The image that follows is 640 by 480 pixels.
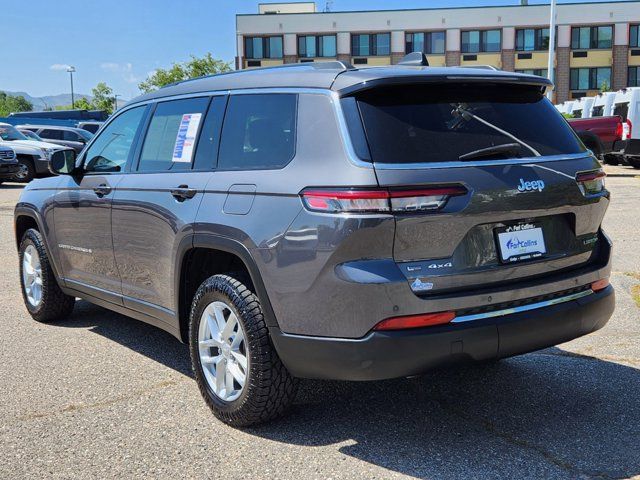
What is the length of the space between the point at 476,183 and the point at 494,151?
0.75ft

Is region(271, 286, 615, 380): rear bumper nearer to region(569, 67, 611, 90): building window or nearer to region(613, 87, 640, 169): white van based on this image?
region(613, 87, 640, 169): white van

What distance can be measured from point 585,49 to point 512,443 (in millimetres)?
59357

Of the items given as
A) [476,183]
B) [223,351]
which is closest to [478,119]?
[476,183]

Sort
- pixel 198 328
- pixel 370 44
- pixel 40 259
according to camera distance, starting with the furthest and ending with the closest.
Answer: pixel 370 44, pixel 40 259, pixel 198 328

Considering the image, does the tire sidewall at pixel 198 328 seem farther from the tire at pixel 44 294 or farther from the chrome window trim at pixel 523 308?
the tire at pixel 44 294

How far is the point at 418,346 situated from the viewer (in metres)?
3.19

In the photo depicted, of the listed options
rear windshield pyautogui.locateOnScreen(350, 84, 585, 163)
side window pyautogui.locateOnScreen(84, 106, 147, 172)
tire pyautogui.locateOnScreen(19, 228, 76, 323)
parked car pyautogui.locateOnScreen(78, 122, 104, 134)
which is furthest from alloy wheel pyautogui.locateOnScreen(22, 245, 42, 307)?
parked car pyautogui.locateOnScreen(78, 122, 104, 134)

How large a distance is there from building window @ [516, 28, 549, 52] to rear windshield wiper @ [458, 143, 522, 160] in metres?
57.5

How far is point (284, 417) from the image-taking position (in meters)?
3.92

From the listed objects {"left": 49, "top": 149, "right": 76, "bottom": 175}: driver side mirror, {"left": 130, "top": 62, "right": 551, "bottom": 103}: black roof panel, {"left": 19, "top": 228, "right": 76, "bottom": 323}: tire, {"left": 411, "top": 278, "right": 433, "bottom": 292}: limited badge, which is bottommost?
Result: {"left": 19, "top": 228, "right": 76, "bottom": 323}: tire

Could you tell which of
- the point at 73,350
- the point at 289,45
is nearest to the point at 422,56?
the point at 73,350

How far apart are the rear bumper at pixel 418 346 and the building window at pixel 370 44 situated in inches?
2214

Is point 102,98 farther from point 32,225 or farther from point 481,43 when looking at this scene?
point 32,225

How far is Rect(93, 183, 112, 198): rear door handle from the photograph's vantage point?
489 cm
